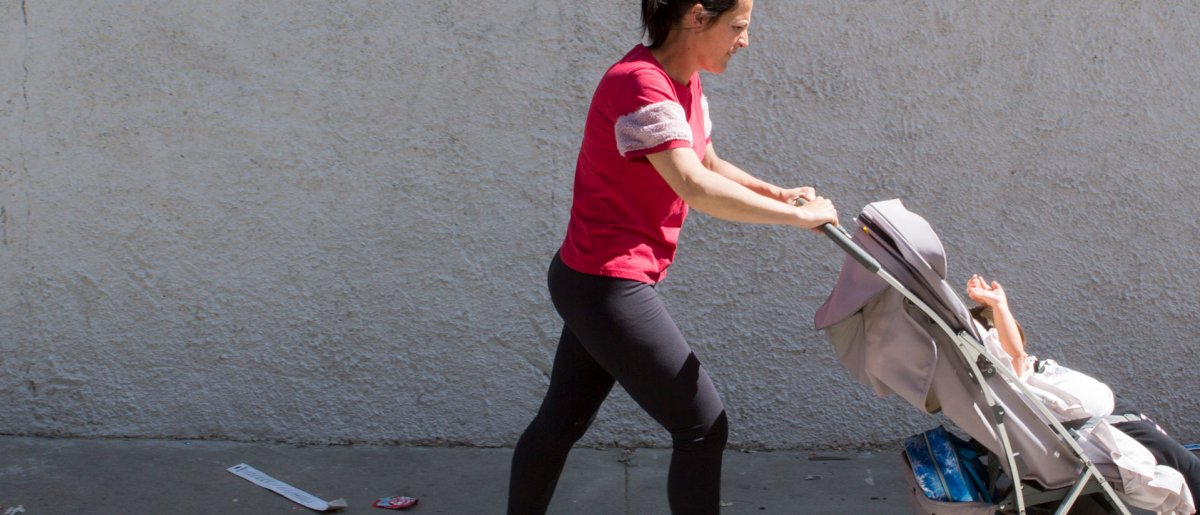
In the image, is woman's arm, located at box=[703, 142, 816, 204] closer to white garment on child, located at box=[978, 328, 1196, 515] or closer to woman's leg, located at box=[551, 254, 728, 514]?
woman's leg, located at box=[551, 254, 728, 514]

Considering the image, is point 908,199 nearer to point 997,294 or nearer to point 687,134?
point 997,294

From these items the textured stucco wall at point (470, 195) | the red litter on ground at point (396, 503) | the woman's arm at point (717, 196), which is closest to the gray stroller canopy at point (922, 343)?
the woman's arm at point (717, 196)

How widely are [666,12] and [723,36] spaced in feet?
0.46

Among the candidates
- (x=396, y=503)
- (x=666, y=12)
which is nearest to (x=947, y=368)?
(x=666, y=12)

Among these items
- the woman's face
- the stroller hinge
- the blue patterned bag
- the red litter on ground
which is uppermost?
the woman's face

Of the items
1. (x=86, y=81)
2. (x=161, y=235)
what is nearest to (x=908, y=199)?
(x=161, y=235)

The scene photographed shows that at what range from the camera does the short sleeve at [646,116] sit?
2.51 m

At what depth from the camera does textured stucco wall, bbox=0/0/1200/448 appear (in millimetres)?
3961

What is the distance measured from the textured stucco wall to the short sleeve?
142cm

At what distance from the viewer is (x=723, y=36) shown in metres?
2.65

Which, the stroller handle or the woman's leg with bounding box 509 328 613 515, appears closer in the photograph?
the stroller handle

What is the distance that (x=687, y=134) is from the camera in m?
2.54

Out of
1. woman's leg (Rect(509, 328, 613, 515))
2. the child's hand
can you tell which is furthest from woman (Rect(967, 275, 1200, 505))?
woman's leg (Rect(509, 328, 613, 515))

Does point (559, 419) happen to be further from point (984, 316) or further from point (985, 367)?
point (984, 316)
